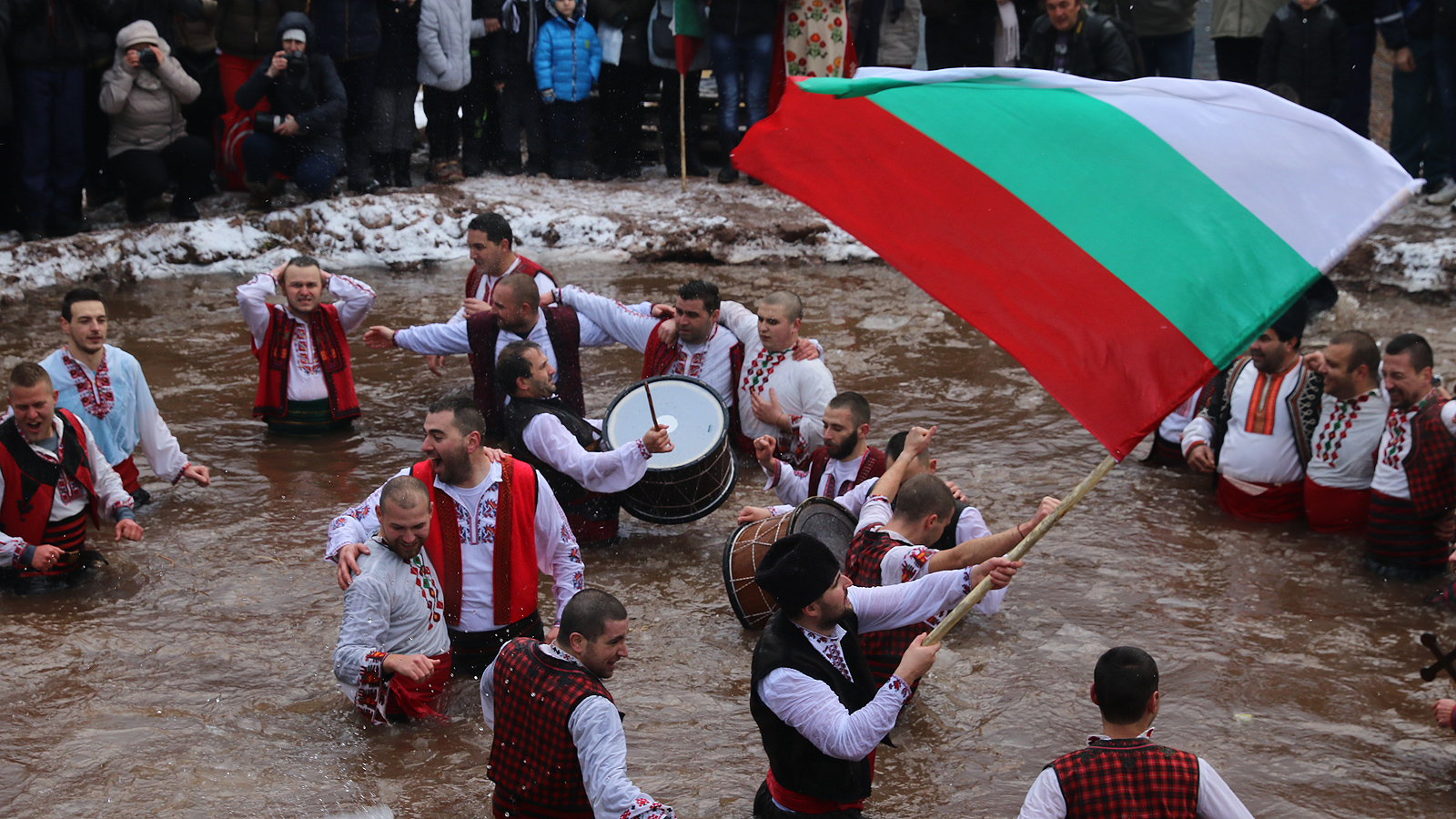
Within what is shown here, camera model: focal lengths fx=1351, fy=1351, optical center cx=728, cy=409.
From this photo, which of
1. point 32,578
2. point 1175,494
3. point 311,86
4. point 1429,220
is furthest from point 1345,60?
point 32,578

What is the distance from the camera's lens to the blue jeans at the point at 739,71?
13.6 meters

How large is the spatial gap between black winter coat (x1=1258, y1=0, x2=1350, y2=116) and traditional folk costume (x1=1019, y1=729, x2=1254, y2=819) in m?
9.85

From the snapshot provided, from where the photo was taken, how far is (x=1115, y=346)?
13.6 ft

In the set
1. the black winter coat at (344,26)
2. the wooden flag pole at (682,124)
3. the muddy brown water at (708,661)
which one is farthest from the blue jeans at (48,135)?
the wooden flag pole at (682,124)

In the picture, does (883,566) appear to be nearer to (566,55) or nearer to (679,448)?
(679,448)

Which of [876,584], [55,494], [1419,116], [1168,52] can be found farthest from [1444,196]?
[55,494]

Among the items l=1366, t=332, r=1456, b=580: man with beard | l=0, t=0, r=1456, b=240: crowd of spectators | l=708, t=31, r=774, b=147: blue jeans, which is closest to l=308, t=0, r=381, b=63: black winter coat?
l=0, t=0, r=1456, b=240: crowd of spectators

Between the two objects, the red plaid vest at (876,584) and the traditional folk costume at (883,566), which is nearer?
the traditional folk costume at (883,566)

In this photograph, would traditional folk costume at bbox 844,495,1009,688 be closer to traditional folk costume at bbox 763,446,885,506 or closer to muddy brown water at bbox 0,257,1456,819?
muddy brown water at bbox 0,257,1456,819

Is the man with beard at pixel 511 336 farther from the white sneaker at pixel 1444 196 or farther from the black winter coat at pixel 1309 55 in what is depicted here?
the white sneaker at pixel 1444 196

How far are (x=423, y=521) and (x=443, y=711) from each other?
0.98 meters

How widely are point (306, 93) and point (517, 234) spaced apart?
93.2 inches

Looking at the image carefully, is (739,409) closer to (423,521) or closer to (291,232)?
(423,521)

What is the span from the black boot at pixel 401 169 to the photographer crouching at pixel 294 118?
0.83m
